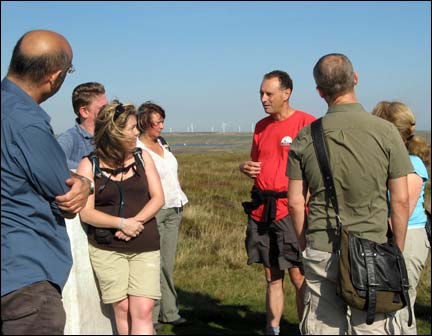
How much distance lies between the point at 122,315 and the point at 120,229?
675 mm

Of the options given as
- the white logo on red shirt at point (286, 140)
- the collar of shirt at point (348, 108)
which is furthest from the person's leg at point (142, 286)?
the collar of shirt at point (348, 108)

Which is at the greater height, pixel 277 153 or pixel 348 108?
pixel 348 108

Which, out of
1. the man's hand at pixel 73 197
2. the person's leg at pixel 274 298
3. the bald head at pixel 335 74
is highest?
the bald head at pixel 335 74

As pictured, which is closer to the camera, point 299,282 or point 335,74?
point 335,74

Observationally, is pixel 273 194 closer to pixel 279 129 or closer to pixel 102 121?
pixel 279 129

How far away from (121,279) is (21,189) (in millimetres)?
1844

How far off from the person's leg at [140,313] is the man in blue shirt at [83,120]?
1.21 meters

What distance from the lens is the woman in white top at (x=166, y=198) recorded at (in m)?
5.82

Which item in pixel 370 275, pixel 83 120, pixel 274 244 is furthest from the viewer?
pixel 274 244

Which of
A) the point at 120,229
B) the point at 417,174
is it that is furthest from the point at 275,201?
the point at 120,229

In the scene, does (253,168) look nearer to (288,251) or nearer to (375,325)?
(288,251)

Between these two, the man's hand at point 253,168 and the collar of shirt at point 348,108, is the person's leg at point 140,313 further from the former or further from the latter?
the collar of shirt at point 348,108

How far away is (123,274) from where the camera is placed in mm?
4477

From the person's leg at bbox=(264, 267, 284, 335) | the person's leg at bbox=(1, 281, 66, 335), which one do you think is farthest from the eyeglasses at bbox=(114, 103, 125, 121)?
the person's leg at bbox=(264, 267, 284, 335)
